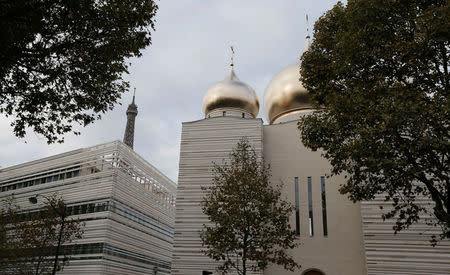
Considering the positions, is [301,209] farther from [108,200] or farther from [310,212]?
[108,200]

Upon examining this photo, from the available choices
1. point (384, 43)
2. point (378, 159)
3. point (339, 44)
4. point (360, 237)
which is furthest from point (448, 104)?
point (360, 237)

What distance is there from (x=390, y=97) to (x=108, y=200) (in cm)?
2619

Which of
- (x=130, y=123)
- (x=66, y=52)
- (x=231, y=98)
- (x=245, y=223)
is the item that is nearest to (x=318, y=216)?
(x=245, y=223)

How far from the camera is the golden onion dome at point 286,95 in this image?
26.7 m

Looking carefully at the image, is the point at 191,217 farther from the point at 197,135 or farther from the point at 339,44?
the point at 339,44

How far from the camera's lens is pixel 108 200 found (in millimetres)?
31703

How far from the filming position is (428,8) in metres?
9.84

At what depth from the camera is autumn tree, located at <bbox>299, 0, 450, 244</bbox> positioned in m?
9.23

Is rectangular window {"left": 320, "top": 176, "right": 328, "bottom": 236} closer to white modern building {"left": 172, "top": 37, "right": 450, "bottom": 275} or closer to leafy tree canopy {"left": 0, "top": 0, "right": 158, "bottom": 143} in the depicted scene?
white modern building {"left": 172, "top": 37, "right": 450, "bottom": 275}

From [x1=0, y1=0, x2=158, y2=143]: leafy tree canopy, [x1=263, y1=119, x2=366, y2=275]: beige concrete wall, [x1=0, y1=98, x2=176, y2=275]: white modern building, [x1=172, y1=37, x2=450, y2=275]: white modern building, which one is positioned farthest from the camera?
[x1=0, y1=98, x2=176, y2=275]: white modern building

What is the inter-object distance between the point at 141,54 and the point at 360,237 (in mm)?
15607

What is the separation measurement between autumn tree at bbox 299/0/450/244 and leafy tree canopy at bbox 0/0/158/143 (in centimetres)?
526

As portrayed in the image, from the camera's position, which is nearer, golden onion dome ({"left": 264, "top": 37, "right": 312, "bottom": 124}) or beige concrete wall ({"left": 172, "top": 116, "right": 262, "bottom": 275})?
beige concrete wall ({"left": 172, "top": 116, "right": 262, "bottom": 275})

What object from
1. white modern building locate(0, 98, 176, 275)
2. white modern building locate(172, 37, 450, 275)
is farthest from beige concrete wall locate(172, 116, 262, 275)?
white modern building locate(0, 98, 176, 275)
